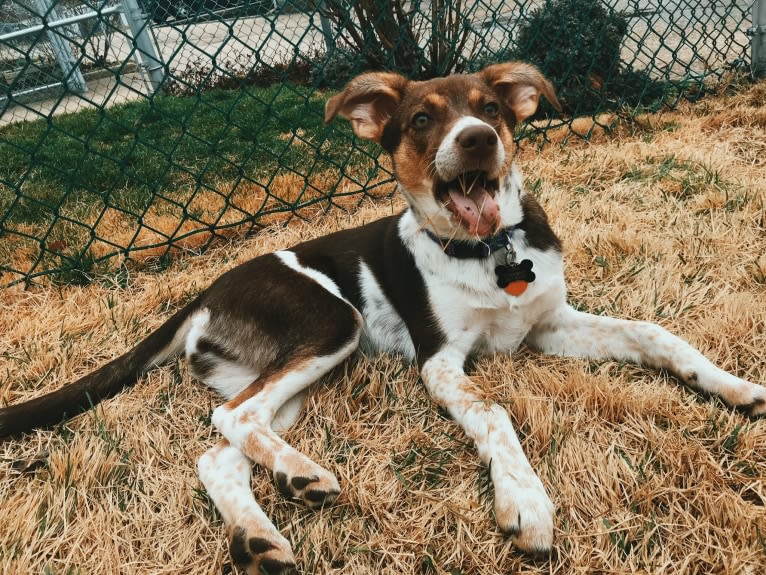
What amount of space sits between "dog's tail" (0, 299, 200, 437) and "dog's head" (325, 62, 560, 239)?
1038mm

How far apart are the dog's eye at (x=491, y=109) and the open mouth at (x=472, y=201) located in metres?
0.34

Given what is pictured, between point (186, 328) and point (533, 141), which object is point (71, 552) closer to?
point (186, 328)

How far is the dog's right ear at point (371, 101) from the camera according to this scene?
237 cm

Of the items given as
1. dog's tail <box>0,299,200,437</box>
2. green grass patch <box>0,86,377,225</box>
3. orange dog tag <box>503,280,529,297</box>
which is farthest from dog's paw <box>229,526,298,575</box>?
green grass patch <box>0,86,377,225</box>

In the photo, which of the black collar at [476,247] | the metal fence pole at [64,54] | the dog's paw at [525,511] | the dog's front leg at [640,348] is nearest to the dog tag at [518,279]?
the black collar at [476,247]

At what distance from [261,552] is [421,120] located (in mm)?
1645

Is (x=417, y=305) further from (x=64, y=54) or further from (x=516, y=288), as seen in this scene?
(x=64, y=54)

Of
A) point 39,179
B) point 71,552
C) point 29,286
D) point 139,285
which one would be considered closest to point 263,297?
point 71,552

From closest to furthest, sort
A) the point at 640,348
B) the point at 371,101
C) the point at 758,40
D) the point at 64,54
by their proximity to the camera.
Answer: the point at 640,348 < the point at 371,101 < the point at 758,40 < the point at 64,54

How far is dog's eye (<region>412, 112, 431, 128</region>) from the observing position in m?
2.31

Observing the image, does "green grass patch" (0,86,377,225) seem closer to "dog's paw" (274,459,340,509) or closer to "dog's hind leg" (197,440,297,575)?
"dog's hind leg" (197,440,297,575)

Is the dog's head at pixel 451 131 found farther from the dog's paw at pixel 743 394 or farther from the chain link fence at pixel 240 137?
the chain link fence at pixel 240 137

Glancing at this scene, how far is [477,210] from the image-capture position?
6.97ft

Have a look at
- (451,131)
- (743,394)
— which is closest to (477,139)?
(451,131)
